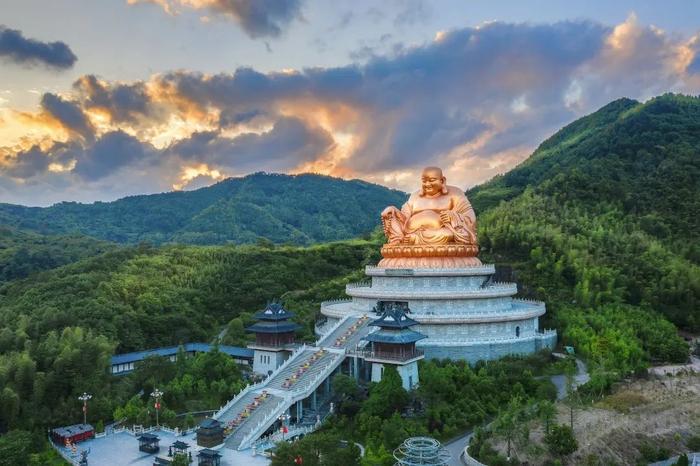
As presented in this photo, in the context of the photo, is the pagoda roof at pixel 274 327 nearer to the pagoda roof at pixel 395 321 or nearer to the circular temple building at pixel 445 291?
the circular temple building at pixel 445 291

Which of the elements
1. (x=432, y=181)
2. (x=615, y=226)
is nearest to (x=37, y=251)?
(x=432, y=181)

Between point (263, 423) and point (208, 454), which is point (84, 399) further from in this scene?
point (208, 454)

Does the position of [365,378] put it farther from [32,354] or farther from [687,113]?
[687,113]

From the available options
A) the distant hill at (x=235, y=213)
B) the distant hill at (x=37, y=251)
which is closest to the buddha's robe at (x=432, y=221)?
the distant hill at (x=37, y=251)

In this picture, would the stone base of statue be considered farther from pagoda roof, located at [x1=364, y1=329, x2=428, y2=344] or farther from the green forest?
pagoda roof, located at [x1=364, y1=329, x2=428, y2=344]

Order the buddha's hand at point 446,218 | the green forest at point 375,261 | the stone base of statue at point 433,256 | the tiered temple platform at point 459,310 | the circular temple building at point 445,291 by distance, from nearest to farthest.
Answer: the green forest at point 375,261 → the tiered temple platform at point 459,310 → the circular temple building at point 445,291 → the stone base of statue at point 433,256 → the buddha's hand at point 446,218

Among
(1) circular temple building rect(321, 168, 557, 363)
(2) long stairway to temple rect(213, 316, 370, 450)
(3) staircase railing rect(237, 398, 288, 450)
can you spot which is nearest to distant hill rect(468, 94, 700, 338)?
(1) circular temple building rect(321, 168, 557, 363)
